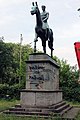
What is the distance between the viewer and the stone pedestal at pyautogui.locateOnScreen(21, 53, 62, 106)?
14.6 metres

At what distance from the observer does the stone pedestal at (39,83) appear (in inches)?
574

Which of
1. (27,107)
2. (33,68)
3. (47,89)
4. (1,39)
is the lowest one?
(27,107)

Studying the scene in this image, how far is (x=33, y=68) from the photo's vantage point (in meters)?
15.4

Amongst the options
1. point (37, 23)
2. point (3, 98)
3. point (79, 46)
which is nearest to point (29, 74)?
point (37, 23)

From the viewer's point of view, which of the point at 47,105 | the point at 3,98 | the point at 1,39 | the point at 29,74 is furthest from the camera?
the point at 1,39

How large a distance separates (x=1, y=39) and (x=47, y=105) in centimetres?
3594

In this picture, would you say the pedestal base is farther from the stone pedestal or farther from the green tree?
the green tree

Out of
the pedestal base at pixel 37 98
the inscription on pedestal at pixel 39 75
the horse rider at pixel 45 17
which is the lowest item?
the pedestal base at pixel 37 98

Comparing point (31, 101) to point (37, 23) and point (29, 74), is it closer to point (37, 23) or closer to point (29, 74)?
point (29, 74)

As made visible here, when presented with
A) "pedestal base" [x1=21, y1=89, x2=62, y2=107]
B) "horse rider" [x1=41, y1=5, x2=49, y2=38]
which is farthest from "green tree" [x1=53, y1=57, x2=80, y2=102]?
"pedestal base" [x1=21, y1=89, x2=62, y2=107]

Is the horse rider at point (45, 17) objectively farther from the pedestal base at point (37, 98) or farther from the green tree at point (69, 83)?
the green tree at point (69, 83)

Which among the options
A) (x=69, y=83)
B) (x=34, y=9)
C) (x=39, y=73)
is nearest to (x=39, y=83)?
(x=39, y=73)

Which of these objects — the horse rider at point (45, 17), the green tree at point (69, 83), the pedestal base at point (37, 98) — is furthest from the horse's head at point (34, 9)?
the green tree at point (69, 83)

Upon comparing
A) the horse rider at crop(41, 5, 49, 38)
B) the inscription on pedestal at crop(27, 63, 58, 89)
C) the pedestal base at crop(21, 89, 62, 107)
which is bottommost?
the pedestal base at crop(21, 89, 62, 107)
